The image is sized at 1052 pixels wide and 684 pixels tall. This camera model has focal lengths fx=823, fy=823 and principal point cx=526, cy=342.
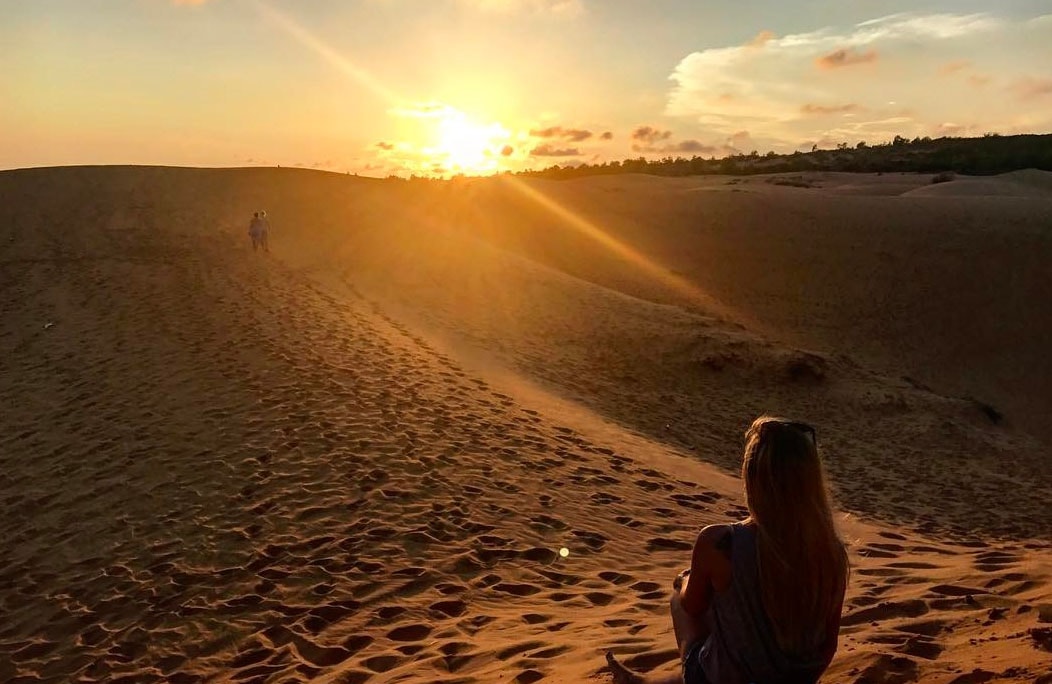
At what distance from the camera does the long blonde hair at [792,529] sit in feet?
9.52

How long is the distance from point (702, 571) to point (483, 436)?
7000 mm

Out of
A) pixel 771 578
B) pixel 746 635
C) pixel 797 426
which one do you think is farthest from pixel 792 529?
pixel 746 635

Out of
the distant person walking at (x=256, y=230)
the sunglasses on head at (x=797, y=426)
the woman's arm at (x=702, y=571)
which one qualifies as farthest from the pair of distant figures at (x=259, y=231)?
the sunglasses on head at (x=797, y=426)

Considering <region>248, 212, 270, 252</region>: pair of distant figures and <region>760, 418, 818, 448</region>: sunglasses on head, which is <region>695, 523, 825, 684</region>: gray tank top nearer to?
<region>760, 418, 818, 448</region>: sunglasses on head

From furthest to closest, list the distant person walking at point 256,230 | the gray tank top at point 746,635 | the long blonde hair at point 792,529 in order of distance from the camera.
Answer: the distant person walking at point 256,230
the gray tank top at point 746,635
the long blonde hair at point 792,529

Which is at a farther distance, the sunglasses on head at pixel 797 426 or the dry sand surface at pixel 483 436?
the dry sand surface at pixel 483 436

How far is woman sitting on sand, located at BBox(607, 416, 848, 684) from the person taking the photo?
9.59ft

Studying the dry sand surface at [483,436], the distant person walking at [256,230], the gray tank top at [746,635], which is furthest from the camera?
the distant person walking at [256,230]

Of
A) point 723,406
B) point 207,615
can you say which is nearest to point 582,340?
point 723,406

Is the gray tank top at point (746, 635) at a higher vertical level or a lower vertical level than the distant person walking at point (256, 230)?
lower

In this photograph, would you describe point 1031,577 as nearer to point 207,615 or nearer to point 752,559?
point 752,559

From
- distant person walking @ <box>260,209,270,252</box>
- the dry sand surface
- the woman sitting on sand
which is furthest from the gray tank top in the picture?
distant person walking @ <box>260,209,270,252</box>

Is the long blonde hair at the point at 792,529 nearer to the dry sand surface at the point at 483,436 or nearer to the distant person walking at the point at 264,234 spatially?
the dry sand surface at the point at 483,436

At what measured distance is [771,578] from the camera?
3.05 meters
